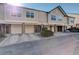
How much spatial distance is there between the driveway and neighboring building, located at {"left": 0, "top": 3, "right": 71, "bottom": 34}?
0.21 meters

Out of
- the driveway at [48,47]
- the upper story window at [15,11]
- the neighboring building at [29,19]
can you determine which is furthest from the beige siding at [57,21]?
the upper story window at [15,11]

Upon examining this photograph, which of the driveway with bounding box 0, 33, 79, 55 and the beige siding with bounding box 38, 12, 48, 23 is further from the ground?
the beige siding with bounding box 38, 12, 48, 23

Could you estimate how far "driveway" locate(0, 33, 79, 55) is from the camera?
2.79m

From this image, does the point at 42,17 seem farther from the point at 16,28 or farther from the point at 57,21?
the point at 16,28

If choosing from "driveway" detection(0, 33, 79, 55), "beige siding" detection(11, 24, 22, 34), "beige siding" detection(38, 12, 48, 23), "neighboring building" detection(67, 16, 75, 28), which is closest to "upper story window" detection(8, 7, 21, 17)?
"beige siding" detection(11, 24, 22, 34)

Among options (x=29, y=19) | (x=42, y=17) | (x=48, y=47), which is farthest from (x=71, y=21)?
(x=29, y=19)

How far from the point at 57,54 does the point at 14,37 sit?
0.82m

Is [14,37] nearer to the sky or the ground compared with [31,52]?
nearer to the sky

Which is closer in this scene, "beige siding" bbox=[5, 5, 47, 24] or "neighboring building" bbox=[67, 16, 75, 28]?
"beige siding" bbox=[5, 5, 47, 24]

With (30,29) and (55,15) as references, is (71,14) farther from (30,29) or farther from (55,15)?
(30,29)

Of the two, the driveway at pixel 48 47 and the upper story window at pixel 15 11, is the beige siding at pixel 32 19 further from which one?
the driveway at pixel 48 47

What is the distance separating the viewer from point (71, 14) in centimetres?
294

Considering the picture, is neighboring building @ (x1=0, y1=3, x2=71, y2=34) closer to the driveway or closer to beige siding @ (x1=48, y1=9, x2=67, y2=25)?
beige siding @ (x1=48, y1=9, x2=67, y2=25)
